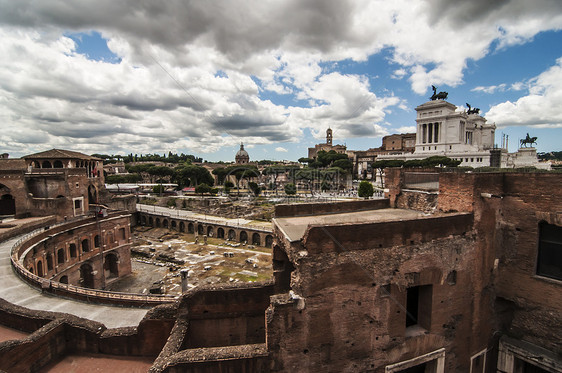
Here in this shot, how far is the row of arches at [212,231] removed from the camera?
36531mm

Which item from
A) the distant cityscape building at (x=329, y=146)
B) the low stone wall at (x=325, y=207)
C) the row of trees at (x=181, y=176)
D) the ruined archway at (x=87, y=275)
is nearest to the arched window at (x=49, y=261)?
the ruined archway at (x=87, y=275)

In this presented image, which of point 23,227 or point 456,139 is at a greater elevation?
point 456,139

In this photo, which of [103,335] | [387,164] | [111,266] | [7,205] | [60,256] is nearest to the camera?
[103,335]

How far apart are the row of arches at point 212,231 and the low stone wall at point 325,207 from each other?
986 inches

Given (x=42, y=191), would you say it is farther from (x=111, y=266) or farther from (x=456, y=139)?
(x=456, y=139)

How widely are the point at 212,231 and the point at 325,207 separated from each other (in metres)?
33.8

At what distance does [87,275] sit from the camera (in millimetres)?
21906

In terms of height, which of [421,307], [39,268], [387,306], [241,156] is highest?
[241,156]

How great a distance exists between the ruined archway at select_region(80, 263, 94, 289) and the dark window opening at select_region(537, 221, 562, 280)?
1053 inches

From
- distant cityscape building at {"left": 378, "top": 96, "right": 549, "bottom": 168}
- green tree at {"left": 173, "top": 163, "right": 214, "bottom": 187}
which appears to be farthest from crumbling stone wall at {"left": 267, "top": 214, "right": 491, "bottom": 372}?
green tree at {"left": 173, "top": 163, "right": 214, "bottom": 187}

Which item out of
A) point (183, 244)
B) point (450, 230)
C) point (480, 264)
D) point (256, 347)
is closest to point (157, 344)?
point (256, 347)

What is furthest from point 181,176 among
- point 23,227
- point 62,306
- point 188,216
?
point 62,306

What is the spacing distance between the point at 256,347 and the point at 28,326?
8047mm

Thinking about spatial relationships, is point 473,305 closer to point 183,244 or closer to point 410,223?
point 410,223
